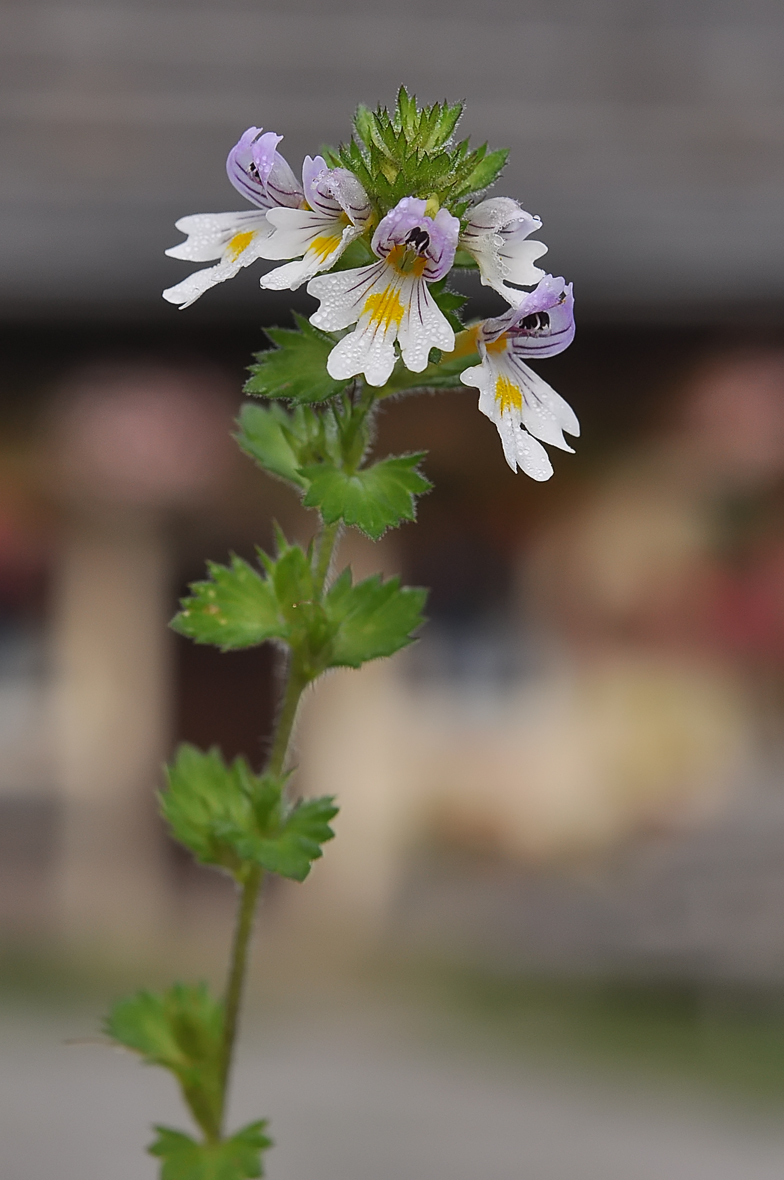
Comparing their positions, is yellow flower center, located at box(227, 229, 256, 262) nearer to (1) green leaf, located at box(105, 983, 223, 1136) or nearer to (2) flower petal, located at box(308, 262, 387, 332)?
(2) flower petal, located at box(308, 262, 387, 332)

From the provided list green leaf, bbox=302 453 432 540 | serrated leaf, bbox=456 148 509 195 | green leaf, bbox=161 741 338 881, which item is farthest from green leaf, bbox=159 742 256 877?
serrated leaf, bbox=456 148 509 195

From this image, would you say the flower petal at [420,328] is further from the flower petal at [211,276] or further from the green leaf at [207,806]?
the green leaf at [207,806]

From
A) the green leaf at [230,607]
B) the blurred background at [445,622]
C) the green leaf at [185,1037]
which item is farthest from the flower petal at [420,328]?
the blurred background at [445,622]

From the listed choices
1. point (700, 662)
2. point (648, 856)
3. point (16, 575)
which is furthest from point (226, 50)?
point (648, 856)

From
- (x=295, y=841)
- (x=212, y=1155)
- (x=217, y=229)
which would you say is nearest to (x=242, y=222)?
(x=217, y=229)

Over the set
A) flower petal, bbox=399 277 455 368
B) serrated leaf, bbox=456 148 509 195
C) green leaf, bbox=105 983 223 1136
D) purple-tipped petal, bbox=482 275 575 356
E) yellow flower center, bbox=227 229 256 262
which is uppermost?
serrated leaf, bbox=456 148 509 195

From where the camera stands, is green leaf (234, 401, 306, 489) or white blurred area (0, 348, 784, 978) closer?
green leaf (234, 401, 306, 489)
